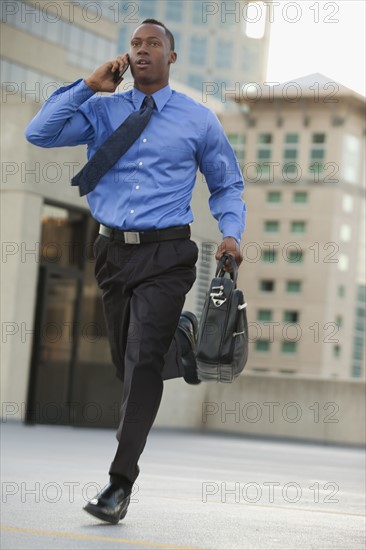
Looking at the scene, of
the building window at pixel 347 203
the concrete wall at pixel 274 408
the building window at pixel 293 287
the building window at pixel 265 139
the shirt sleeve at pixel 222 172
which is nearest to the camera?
the shirt sleeve at pixel 222 172

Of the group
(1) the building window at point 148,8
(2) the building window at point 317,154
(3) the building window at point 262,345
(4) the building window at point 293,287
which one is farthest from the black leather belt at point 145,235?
(1) the building window at point 148,8

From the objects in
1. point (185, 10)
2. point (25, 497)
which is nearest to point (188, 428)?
point (25, 497)

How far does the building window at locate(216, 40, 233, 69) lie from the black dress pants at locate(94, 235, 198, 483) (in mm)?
142764

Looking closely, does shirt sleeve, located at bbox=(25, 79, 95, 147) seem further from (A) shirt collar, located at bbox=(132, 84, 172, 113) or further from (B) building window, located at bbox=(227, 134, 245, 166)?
(B) building window, located at bbox=(227, 134, 245, 166)

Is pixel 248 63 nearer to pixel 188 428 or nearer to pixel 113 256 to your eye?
pixel 188 428

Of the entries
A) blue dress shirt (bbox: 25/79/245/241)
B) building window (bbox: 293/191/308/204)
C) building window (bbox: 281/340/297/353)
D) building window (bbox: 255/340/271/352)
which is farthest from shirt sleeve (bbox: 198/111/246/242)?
building window (bbox: 255/340/271/352)

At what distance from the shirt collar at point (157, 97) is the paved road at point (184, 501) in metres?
1.77

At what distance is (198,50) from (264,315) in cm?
3388

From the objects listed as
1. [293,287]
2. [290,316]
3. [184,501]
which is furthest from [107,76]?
[290,316]

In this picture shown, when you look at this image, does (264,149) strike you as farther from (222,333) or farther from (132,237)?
(222,333)

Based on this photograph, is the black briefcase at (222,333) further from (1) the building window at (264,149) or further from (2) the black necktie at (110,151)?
(1) the building window at (264,149)

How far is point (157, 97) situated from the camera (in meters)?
5.83

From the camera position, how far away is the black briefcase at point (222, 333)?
5543mm

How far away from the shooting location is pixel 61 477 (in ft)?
28.0
